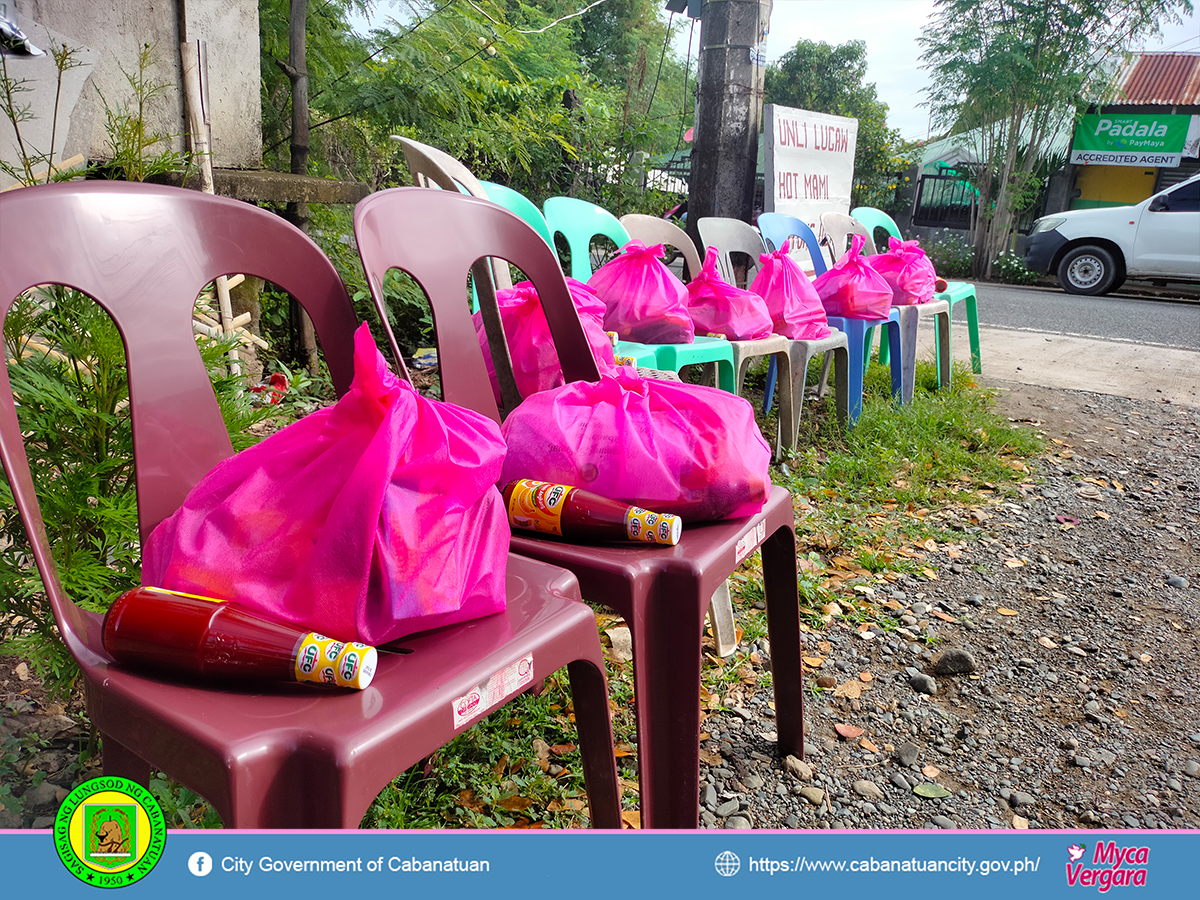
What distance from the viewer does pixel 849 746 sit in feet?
5.98

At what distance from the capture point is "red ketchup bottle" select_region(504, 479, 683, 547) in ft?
4.25

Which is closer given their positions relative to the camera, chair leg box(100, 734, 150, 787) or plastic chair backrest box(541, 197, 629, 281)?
chair leg box(100, 734, 150, 787)

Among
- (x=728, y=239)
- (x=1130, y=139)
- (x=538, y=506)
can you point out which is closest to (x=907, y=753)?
(x=538, y=506)

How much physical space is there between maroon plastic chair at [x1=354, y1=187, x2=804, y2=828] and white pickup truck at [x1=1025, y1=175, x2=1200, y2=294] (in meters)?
11.1

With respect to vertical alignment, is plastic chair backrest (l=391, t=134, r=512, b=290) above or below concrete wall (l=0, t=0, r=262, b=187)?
below

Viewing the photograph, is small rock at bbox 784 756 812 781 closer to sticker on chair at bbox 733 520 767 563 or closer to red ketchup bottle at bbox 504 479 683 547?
sticker on chair at bbox 733 520 767 563

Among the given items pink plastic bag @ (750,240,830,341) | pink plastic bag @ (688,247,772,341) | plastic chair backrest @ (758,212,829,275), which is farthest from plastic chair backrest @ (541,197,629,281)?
plastic chair backrest @ (758,212,829,275)

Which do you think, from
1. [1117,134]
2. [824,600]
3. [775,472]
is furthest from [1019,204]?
[824,600]

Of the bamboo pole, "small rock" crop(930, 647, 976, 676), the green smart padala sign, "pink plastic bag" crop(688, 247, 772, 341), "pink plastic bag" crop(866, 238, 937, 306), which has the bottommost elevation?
"small rock" crop(930, 647, 976, 676)

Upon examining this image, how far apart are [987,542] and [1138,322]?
22.7 feet

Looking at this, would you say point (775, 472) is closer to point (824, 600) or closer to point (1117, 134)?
point (824, 600)
